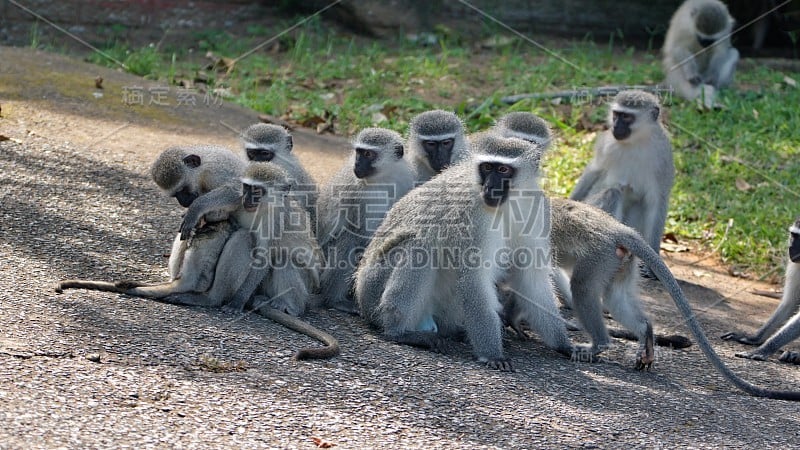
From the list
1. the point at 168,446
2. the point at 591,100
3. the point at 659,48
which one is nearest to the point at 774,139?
the point at 591,100

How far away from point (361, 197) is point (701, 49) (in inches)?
256

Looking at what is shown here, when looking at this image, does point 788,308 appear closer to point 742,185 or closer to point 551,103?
point 742,185

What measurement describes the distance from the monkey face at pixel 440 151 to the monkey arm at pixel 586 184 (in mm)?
1641

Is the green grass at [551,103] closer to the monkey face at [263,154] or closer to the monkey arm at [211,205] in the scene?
the monkey face at [263,154]

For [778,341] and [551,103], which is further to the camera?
[551,103]

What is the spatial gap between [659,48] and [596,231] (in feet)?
26.7

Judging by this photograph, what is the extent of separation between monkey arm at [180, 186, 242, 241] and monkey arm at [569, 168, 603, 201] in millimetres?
3203

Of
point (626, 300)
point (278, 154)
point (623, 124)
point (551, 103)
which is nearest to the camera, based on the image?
point (626, 300)

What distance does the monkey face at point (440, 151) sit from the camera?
6.52 meters

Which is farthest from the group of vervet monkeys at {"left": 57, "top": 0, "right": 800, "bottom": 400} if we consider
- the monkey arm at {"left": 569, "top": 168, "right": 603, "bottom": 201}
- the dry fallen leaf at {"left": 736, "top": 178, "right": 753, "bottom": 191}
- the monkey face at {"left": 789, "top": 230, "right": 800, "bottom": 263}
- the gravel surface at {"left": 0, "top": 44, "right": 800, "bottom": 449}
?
the dry fallen leaf at {"left": 736, "top": 178, "right": 753, "bottom": 191}

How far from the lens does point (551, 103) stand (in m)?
10.3

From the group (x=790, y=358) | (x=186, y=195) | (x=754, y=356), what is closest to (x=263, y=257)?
(x=186, y=195)

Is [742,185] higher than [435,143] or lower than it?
lower

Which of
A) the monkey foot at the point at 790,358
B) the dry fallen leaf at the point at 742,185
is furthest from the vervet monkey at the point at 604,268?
the dry fallen leaf at the point at 742,185
